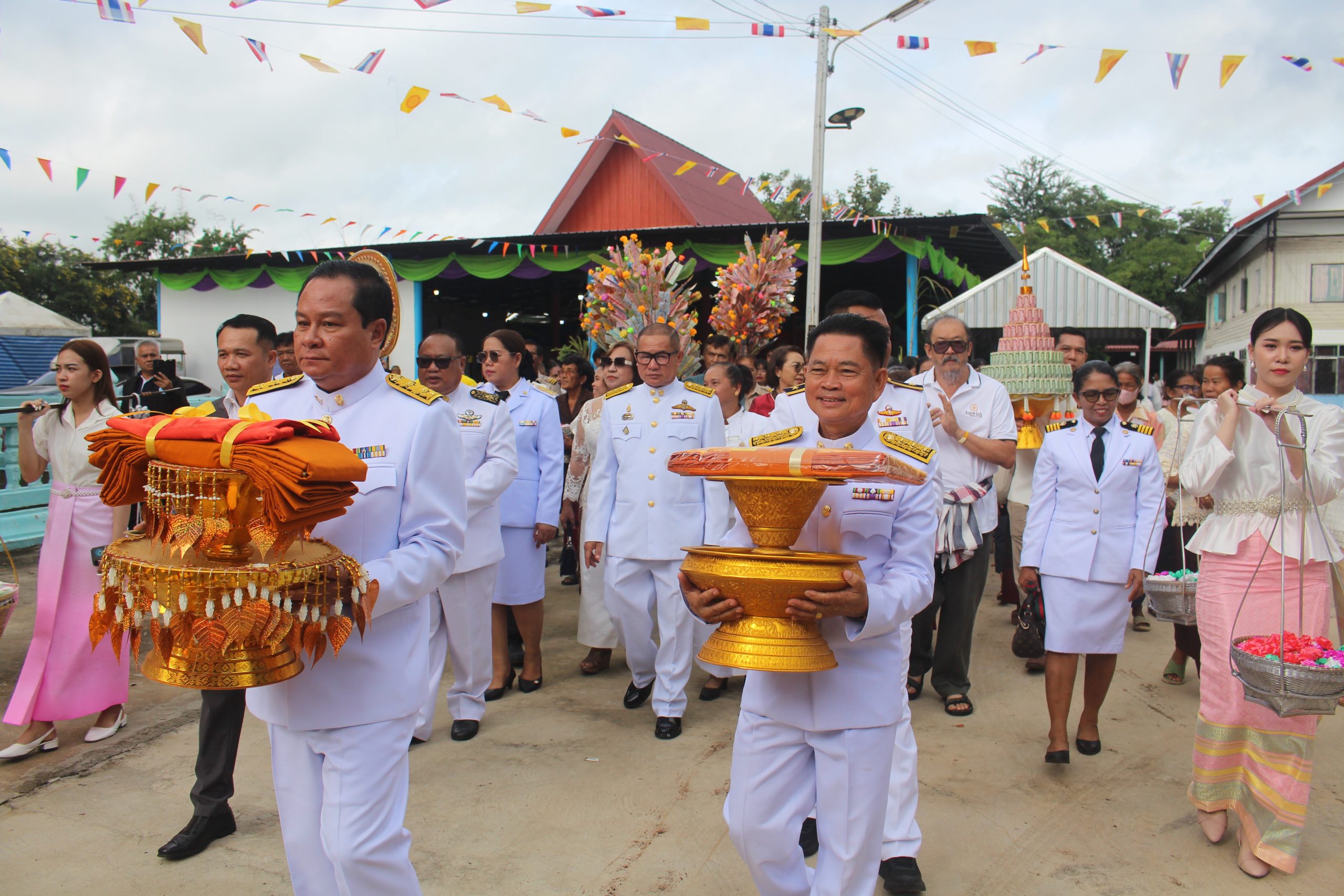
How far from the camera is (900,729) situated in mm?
3152

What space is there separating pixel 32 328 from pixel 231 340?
19857 millimetres

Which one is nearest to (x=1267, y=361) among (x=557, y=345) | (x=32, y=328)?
(x=557, y=345)

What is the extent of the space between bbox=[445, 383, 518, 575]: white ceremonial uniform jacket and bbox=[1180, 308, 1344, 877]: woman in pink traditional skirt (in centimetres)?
303

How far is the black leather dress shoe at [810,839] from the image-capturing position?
3346 millimetres

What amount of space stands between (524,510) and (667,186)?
14146mm

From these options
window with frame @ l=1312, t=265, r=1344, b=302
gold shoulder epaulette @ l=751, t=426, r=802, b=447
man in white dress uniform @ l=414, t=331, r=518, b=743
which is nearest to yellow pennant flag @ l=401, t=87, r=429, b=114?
man in white dress uniform @ l=414, t=331, r=518, b=743

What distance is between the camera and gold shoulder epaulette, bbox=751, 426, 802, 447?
99.6 inches

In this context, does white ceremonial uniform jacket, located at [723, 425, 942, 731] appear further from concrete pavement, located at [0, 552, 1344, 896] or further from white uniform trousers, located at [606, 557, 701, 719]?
white uniform trousers, located at [606, 557, 701, 719]

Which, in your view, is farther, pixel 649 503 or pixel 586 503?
pixel 586 503

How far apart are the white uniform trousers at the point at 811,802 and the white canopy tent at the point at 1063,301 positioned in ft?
37.4

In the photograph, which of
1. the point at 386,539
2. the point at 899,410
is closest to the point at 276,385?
the point at 386,539

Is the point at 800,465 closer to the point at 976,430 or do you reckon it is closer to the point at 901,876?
the point at 901,876

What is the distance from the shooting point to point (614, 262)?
752 cm

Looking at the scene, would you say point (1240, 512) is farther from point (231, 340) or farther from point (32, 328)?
point (32, 328)
